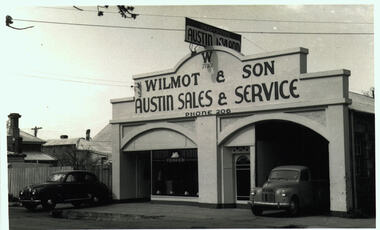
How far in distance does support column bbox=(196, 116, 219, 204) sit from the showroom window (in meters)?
0.74

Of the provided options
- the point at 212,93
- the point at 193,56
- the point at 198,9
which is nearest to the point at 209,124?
the point at 212,93

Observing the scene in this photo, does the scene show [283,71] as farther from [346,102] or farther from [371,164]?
[371,164]

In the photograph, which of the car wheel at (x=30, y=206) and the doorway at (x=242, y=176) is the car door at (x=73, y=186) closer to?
the car wheel at (x=30, y=206)

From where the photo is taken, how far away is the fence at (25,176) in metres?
27.7

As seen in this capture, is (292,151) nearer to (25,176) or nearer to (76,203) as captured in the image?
(76,203)

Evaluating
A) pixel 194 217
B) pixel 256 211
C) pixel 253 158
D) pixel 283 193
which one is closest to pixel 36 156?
pixel 253 158

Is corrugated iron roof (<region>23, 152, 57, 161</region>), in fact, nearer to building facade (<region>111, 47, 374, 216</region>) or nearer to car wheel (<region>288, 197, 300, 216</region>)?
building facade (<region>111, 47, 374, 216</region>)

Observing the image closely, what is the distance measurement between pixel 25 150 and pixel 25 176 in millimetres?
18280

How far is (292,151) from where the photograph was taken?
2211 centimetres

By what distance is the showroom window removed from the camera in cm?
2256

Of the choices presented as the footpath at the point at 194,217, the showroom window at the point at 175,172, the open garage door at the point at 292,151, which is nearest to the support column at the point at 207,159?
the footpath at the point at 194,217

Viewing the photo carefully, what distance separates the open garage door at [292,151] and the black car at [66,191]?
25.3 ft

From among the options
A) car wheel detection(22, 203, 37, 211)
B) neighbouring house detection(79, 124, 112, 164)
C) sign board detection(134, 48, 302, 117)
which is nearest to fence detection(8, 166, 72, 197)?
car wheel detection(22, 203, 37, 211)

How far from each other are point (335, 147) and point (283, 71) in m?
3.23
